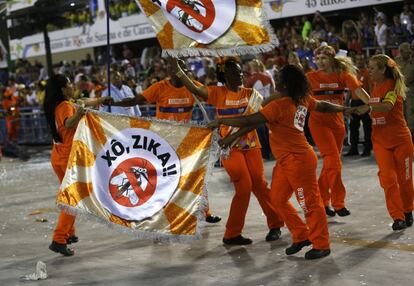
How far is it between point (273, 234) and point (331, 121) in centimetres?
152

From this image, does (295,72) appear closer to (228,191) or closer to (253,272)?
(253,272)

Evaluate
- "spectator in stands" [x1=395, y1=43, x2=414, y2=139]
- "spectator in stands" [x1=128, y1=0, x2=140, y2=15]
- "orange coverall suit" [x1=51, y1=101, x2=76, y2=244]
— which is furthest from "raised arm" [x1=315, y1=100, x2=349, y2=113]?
"spectator in stands" [x1=128, y1=0, x2=140, y2=15]

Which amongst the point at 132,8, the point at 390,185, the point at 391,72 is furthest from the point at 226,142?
the point at 132,8

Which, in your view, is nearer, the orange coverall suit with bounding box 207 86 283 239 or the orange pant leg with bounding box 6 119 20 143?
the orange coverall suit with bounding box 207 86 283 239

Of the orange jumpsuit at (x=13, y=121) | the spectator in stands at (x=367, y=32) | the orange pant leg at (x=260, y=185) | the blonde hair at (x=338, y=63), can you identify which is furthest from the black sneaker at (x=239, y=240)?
the orange jumpsuit at (x=13, y=121)

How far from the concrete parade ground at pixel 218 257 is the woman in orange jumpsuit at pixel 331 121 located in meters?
0.35

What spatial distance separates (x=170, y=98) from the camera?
866 cm

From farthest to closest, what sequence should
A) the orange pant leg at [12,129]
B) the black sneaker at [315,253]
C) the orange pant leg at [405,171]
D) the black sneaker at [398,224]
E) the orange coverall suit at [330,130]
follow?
the orange pant leg at [12,129], the orange coverall suit at [330,130], the orange pant leg at [405,171], the black sneaker at [398,224], the black sneaker at [315,253]

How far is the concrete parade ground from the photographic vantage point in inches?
238

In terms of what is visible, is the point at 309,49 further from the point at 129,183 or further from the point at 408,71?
the point at 129,183

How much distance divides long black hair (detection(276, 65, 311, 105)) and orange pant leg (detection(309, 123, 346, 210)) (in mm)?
1693

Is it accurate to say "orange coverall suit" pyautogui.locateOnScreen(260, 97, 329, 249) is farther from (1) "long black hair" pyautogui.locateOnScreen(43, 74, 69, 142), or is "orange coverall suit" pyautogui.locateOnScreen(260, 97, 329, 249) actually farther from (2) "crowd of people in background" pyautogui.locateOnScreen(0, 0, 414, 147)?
(2) "crowd of people in background" pyautogui.locateOnScreen(0, 0, 414, 147)

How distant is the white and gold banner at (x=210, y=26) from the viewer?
6.84 meters

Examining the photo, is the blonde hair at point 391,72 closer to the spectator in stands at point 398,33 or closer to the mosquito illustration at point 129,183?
the mosquito illustration at point 129,183
